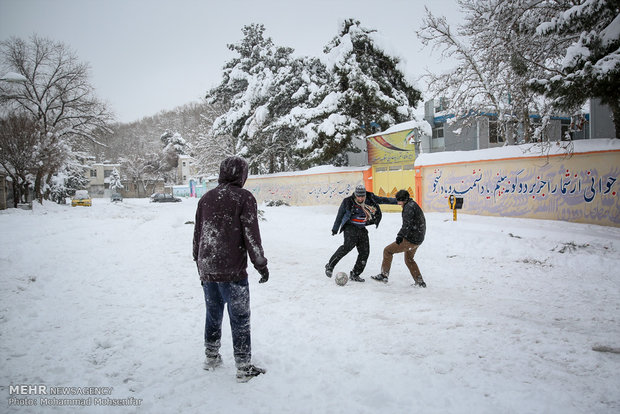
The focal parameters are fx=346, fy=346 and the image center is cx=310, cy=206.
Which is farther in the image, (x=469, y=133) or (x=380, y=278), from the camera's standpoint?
(x=469, y=133)

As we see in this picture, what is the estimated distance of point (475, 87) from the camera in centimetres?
1638

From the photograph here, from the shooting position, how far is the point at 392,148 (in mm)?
17172

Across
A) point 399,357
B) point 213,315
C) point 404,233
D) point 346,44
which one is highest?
point 346,44

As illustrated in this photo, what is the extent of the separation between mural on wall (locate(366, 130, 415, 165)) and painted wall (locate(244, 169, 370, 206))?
3.95 feet

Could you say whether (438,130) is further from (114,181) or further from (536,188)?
(114,181)

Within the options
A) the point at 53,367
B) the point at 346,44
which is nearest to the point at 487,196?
the point at 346,44

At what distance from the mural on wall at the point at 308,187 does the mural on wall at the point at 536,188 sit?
577 cm

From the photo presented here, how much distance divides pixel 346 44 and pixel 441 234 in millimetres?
12853

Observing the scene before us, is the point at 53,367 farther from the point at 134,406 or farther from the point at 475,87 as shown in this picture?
the point at 475,87

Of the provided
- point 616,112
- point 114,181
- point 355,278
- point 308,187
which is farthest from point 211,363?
point 114,181

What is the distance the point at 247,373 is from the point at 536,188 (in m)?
11.9

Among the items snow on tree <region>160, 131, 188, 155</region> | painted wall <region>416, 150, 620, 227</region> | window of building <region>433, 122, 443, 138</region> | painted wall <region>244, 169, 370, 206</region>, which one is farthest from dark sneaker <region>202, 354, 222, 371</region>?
snow on tree <region>160, 131, 188, 155</region>

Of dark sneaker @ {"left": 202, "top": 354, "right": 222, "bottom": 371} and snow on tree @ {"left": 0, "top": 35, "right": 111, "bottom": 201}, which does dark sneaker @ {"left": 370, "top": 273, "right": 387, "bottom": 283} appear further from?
snow on tree @ {"left": 0, "top": 35, "right": 111, "bottom": 201}

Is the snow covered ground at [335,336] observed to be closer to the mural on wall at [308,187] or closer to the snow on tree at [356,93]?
the snow on tree at [356,93]
